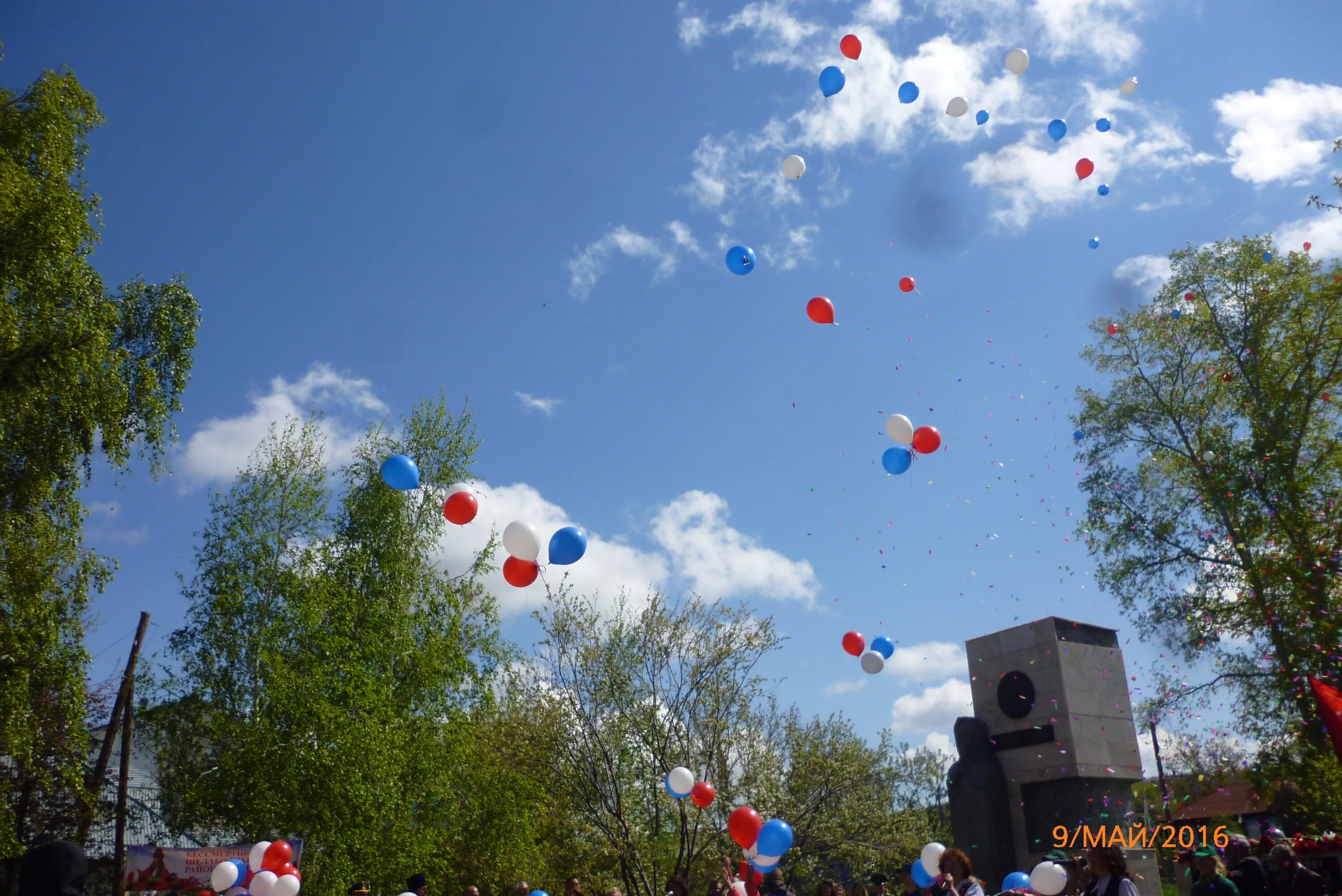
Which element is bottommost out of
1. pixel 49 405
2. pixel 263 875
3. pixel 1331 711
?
pixel 263 875

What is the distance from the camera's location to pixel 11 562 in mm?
11633

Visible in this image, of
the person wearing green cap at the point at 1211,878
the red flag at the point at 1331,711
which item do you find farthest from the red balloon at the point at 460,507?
the red flag at the point at 1331,711

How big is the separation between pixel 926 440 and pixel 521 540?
485 centimetres

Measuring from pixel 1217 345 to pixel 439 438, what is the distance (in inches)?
702

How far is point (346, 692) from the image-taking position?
17.5 m

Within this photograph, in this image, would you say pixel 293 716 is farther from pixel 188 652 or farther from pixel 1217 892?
pixel 1217 892

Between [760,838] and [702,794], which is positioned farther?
[702,794]

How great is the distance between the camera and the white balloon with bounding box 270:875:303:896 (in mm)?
8906

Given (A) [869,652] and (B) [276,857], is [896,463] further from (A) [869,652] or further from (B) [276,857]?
(B) [276,857]

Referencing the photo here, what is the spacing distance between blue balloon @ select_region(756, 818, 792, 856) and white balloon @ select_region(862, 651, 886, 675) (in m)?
4.22

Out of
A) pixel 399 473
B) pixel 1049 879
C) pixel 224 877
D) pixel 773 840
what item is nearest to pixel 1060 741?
pixel 1049 879

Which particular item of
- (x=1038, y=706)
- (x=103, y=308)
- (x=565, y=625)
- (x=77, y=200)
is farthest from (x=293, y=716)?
(x=1038, y=706)

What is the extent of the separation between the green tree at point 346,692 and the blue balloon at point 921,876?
1094 cm

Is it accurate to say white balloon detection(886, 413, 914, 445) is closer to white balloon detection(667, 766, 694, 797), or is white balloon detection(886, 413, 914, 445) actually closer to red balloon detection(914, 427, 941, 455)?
red balloon detection(914, 427, 941, 455)
